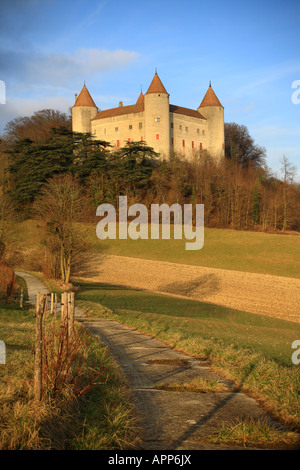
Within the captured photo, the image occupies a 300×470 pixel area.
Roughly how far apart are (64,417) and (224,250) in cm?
4692

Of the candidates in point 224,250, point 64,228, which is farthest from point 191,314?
point 224,250

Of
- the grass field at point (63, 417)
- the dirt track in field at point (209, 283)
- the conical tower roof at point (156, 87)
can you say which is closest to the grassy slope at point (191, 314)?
the dirt track in field at point (209, 283)

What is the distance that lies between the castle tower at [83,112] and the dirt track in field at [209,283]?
48644 mm

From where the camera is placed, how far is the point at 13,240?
141ft

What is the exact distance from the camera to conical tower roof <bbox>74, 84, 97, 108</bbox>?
9106 cm

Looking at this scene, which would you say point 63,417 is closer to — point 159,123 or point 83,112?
point 159,123

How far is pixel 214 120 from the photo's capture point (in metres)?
93.4

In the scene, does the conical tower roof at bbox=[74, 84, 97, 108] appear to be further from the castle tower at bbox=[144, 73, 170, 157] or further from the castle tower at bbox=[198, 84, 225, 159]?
the castle tower at bbox=[198, 84, 225, 159]

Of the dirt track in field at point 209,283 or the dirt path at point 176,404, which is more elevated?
the dirt path at point 176,404

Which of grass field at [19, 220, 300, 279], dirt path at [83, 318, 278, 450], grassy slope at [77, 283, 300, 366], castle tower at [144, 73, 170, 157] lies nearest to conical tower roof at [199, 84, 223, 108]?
castle tower at [144, 73, 170, 157]

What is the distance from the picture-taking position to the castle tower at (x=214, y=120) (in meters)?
92.3

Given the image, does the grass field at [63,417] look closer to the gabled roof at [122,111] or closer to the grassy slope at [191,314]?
the grassy slope at [191,314]

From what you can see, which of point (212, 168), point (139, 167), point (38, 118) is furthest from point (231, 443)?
point (38, 118)
